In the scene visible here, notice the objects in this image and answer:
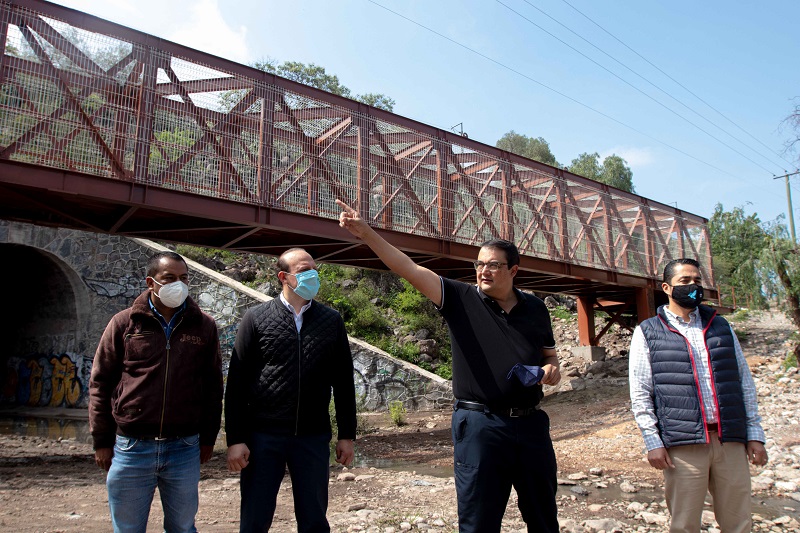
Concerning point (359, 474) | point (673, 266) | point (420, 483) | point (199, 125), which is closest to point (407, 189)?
point (199, 125)

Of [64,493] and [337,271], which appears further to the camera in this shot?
[337,271]

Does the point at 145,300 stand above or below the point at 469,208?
below

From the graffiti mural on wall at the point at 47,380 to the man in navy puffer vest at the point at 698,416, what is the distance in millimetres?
15529

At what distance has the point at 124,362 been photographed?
3.09 m

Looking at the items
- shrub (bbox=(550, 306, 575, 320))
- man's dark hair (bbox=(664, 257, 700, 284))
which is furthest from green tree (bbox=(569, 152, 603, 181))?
man's dark hair (bbox=(664, 257, 700, 284))

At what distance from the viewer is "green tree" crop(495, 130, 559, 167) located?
43656 millimetres

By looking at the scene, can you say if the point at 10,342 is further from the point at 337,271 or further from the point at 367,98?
the point at 367,98

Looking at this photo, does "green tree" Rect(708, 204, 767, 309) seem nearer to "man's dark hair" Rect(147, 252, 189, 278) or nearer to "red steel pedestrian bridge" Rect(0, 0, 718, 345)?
"red steel pedestrian bridge" Rect(0, 0, 718, 345)

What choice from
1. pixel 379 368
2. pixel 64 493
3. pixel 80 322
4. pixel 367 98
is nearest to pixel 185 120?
pixel 64 493

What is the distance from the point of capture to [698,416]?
3137 mm

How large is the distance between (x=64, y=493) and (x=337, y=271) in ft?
60.7

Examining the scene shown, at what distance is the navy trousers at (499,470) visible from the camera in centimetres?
266

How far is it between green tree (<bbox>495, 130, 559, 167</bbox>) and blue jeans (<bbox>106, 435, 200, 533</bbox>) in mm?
42016

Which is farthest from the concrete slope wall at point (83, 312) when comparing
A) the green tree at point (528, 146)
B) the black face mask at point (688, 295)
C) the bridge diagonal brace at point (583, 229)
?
the green tree at point (528, 146)
